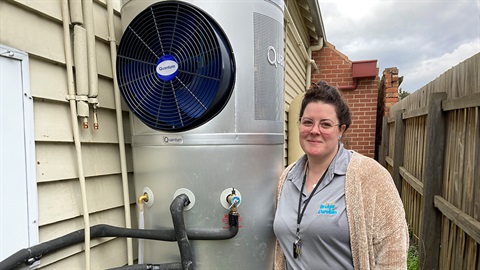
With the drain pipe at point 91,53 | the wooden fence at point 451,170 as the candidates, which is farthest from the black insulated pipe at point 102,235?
the wooden fence at point 451,170

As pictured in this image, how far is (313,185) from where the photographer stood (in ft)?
4.62

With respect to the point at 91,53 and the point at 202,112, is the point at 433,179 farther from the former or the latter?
the point at 91,53

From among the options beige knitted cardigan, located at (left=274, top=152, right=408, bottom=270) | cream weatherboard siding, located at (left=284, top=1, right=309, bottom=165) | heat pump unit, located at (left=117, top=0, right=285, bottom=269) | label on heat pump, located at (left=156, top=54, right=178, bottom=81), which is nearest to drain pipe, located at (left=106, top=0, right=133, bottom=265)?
heat pump unit, located at (left=117, top=0, right=285, bottom=269)

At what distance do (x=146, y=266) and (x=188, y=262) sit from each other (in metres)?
0.24

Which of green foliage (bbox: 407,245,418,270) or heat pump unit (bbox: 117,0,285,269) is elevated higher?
heat pump unit (bbox: 117,0,285,269)

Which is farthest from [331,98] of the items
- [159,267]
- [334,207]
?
[159,267]

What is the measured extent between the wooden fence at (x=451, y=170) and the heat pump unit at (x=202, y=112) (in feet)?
4.45

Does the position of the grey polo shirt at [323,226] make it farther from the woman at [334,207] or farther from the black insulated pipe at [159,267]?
the black insulated pipe at [159,267]

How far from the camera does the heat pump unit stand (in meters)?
1.21

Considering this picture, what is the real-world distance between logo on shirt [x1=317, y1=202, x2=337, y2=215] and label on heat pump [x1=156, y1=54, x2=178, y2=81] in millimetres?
884

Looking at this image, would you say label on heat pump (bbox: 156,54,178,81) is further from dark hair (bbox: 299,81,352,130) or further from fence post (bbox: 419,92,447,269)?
fence post (bbox: 419,92,447,269)

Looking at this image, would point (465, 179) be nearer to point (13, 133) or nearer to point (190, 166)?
point (190, 166)

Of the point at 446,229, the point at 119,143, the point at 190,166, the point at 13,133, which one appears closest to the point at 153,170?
the point at 190,166

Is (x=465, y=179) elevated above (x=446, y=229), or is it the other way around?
(x=465, y=179)
